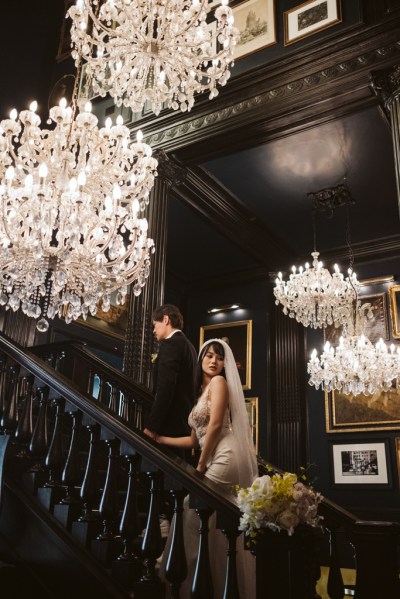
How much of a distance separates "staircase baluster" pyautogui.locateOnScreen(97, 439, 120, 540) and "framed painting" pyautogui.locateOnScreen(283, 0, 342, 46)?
222 inches

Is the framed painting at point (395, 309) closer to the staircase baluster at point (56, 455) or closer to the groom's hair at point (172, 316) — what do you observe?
the groom's hair at point (172, 316)

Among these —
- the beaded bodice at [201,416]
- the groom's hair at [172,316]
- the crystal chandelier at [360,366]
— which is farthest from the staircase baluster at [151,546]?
the crystal chandelier at [360,366]

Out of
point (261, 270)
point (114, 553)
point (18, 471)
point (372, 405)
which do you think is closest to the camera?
point (114, 553)

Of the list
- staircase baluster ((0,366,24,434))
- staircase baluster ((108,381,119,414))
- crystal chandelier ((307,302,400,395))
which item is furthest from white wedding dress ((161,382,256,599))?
crystal chandelier ((307,302,400,395))

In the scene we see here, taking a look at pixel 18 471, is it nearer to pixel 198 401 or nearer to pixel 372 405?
pixel 198 401

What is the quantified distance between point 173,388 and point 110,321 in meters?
6.43

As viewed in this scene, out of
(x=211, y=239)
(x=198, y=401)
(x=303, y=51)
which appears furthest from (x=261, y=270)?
(x=198, y=401)

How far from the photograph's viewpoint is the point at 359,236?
10.7m

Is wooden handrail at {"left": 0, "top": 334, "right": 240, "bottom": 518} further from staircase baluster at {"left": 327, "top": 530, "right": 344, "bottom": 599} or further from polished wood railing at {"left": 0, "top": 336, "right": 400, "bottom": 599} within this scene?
staircase baluster at {"left": 327, "top": 530, "right": 344, "bottom": 599}

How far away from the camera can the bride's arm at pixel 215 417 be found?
383 cm

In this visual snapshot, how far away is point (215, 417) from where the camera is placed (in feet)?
12.7

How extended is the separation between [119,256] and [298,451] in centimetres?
631

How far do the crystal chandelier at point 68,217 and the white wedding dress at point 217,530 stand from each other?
5.90 feet

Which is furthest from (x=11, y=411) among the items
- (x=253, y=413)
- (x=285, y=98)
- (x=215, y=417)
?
(x=253, y=413)
